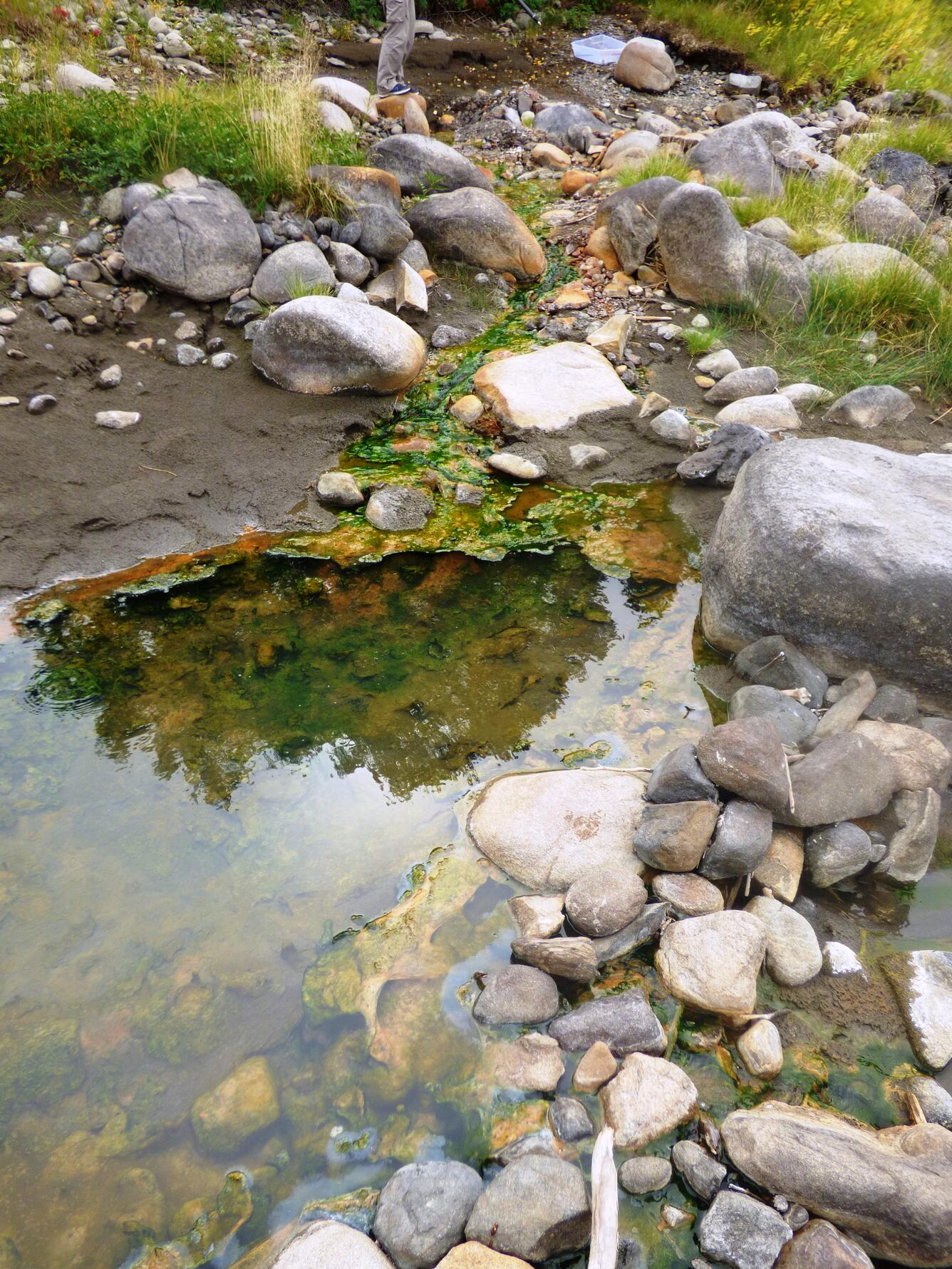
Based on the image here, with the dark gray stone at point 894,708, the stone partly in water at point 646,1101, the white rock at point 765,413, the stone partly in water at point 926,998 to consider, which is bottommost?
the stone partly in water at point 646,1101

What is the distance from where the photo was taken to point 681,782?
8.87 ft

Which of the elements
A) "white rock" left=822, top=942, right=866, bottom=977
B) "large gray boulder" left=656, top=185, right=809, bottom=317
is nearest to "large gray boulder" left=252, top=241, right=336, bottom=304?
"large gray boulder" left=656, top=185, right=809, bottom=317

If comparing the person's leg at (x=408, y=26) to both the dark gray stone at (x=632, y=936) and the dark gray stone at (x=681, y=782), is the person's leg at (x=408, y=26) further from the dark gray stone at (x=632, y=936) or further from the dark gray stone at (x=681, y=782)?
the dark gray stone at (x=632, y=936)

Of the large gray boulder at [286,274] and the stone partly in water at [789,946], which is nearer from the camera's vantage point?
the stone partly in water at [789,946]

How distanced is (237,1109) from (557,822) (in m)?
1.29

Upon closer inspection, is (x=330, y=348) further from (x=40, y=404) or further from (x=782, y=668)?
(x=782, y=668)

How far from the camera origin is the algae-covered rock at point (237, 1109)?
204cm

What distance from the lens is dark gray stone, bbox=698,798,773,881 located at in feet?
8.36

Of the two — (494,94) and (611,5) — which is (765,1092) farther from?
(611,5)

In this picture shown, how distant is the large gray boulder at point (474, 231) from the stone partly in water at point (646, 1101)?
591 cm

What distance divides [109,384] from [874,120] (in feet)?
31.2

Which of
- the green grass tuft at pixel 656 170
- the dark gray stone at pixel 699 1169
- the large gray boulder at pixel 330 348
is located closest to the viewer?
the dark gray stone at pixel 699 1169

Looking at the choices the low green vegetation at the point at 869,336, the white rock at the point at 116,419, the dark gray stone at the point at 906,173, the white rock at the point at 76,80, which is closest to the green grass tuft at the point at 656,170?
the low green vegetation at the point at 869,336

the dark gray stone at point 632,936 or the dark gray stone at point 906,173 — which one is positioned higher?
the dark gray stone at point 906,173
